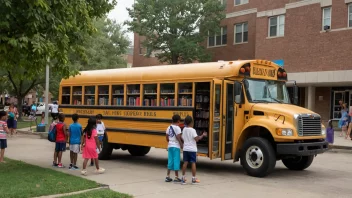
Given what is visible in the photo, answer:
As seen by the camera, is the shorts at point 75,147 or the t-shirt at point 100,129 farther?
the t-shirt at point 100,129

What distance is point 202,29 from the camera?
3262cm

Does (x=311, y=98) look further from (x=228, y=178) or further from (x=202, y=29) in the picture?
(x=228, y=178)

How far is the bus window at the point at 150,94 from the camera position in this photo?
456 inches

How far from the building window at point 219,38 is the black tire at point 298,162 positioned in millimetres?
23262

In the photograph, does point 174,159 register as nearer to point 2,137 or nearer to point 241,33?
point 2,137

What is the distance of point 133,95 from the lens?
1220 cm

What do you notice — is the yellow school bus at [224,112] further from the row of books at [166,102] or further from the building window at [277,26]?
the building window at [277,26]

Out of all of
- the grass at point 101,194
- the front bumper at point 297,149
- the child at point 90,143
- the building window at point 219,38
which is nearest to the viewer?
the grass at point 101,194

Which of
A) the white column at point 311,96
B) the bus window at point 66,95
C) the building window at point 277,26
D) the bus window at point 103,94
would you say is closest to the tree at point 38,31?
the bus window at point 103,94

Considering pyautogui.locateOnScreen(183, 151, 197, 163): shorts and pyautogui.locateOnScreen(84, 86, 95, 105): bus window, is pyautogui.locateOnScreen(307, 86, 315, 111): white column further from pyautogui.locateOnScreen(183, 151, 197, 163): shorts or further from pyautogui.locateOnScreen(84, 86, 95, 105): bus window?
pyautogui.locateOnScreen(183, 151, 197, 163): shorts

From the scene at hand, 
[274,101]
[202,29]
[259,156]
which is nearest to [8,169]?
[259,156]

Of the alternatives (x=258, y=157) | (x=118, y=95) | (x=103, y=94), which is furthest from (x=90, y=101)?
(x=258, y=157)

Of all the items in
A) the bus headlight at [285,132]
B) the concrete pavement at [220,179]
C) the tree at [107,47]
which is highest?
the tree at [107,47]

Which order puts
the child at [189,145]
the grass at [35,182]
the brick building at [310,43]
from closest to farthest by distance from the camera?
the grass at [35,182], the child at [189,145], the brick building at [310,43]
